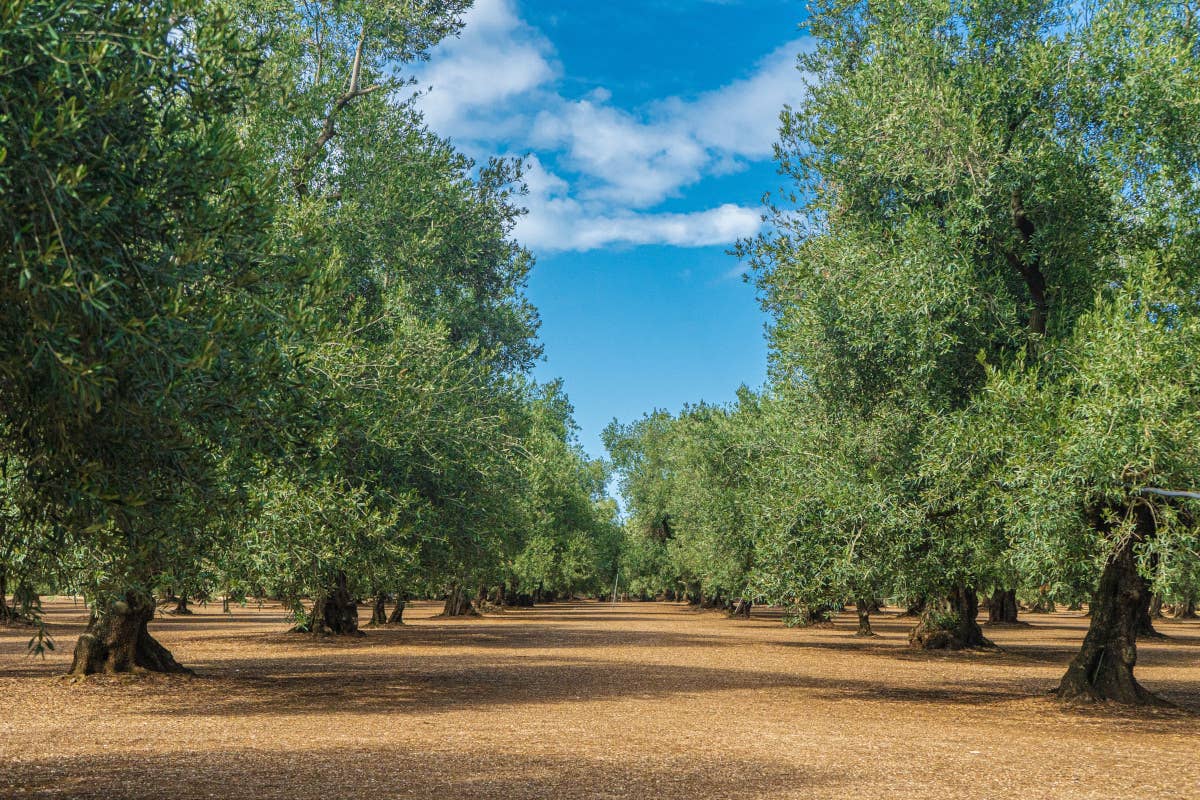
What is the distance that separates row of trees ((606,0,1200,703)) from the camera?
1823cm

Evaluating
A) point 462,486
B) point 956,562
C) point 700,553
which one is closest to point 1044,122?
point 956,562

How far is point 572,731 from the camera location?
693 inches

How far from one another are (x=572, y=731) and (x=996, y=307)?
12.3 metres

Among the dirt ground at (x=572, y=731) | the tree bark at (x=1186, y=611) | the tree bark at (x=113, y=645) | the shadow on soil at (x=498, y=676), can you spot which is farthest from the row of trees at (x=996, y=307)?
the tree bark at (x=1186, y=611)

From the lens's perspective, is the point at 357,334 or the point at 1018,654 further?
the point at 1018,654

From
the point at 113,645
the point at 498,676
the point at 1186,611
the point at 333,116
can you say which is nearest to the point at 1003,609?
the point at 1186,611

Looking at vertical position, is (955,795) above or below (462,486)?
below

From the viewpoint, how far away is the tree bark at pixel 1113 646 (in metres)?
21.7

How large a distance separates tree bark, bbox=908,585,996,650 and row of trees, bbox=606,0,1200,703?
62.6ft

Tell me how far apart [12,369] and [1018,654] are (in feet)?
133

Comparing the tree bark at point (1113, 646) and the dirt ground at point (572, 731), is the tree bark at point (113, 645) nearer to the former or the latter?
the dirt ground at point (572, 731)

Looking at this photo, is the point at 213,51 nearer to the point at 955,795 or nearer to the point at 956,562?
the point at 955,795

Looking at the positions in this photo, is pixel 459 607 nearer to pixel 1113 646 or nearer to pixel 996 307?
pixel 1113 646

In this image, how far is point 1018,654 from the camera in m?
40.7
